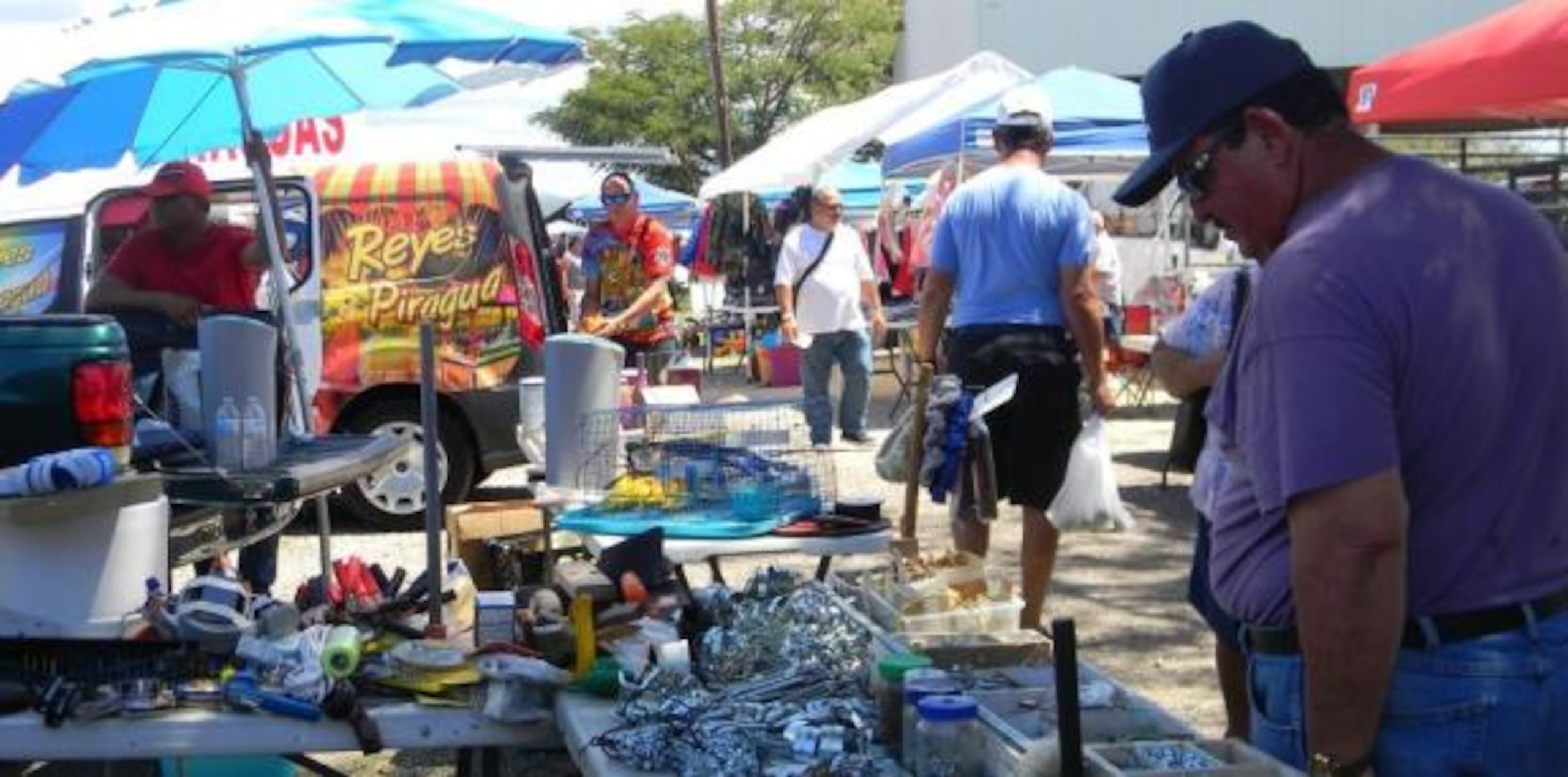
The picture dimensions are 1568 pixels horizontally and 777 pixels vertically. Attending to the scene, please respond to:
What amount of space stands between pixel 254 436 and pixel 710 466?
5.01 feet

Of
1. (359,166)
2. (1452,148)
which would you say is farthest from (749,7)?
(359,166)

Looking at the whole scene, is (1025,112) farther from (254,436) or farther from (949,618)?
(254,436)

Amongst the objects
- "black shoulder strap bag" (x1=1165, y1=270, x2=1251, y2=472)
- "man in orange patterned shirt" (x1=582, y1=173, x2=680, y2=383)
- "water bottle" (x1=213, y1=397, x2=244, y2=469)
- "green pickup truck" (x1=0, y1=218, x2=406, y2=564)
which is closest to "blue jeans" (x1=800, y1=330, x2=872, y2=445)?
"man in orange patterned shirt" (x1=582, y1=173, x2=680, y2=383)

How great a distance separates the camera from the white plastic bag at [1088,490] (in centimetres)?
520

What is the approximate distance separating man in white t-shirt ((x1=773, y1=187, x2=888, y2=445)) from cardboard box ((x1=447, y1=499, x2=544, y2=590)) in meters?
5.31

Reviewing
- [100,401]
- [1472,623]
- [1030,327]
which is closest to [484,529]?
[100,401]

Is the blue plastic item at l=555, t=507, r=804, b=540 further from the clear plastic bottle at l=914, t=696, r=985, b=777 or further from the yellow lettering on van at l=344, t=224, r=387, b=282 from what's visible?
the yellow lettering on van at l=344, t=224, r=387, b=282

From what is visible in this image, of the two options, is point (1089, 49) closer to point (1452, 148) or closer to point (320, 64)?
point (1452, 148)

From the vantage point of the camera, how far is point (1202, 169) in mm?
2238

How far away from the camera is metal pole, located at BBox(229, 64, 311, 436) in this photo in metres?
6.72

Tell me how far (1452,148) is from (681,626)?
55.5 feet

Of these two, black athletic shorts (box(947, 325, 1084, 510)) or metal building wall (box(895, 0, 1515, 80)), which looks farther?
metal building wall (box(895, 0, 1515, 80))

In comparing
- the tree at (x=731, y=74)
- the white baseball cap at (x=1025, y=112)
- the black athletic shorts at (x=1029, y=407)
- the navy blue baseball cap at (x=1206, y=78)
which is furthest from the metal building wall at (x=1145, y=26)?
the navy blue baseball cap at (x=1206, y=78)

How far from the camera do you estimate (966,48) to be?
39000mm
